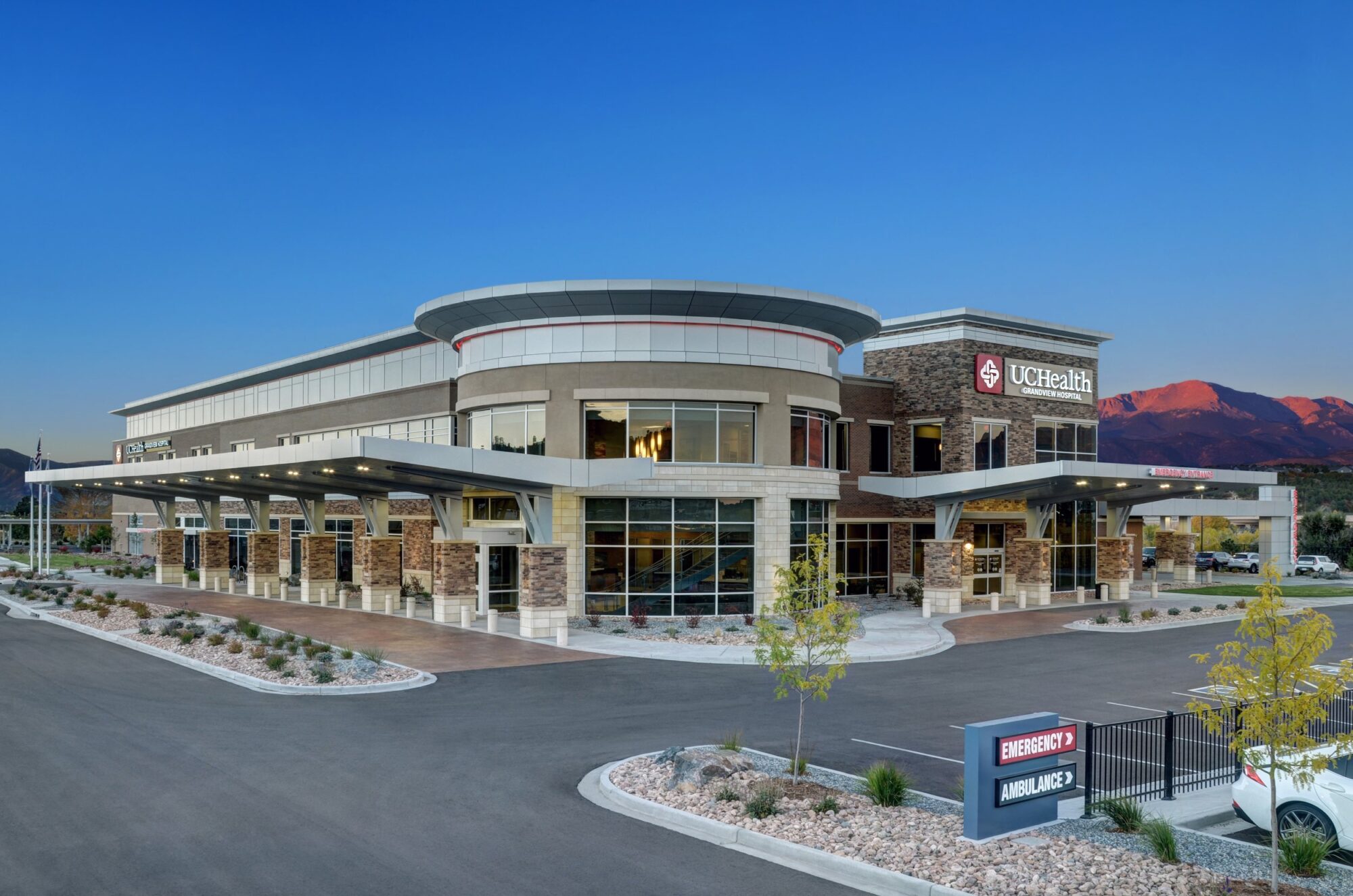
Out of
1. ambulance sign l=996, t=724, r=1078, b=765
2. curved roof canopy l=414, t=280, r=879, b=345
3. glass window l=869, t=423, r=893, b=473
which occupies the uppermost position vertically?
curved roof canopy l=414, t=280, r=879, b=345

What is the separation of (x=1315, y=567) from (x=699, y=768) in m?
65.3

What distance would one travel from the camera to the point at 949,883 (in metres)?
9.91

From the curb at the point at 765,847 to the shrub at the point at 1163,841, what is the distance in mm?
2444

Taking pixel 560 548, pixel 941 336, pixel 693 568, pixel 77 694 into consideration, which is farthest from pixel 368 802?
pixel 941 336

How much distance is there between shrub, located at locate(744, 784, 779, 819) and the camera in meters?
12.1

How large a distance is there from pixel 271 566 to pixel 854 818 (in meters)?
40.4

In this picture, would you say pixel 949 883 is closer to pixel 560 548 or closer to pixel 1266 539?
pixel 560 548

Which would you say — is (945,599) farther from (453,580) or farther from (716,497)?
(453,580)

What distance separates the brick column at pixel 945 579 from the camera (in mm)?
38312

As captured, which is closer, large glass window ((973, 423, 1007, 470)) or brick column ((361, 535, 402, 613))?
brick column ((361, 535, 402, 613))

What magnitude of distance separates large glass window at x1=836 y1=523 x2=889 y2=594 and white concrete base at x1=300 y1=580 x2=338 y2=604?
21222 mm

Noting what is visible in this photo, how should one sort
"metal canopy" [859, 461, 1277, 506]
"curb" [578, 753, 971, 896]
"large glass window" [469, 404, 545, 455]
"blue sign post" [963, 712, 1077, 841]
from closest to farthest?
1. "curb" [578, 753, 971, 896]
2. "blue sign post" [963, 712, 1077, 841]
3. "metal canopy" [859, 461, 1277, 506]
4. "large glass window" [469, 404, 545, 455]

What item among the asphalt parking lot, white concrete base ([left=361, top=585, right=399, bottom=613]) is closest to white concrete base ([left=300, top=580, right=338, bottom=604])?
white concrete base ([left=361, top=585, right=399, bottom=613])

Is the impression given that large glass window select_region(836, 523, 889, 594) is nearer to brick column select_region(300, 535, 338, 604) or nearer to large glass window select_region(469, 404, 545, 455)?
large glass window select_region(469, 404, 545, 455)
